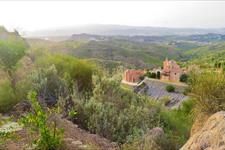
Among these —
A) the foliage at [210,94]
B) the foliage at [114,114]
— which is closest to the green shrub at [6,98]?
the foliage at [114,114]

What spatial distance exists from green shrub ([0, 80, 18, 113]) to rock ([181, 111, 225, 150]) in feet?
13.3

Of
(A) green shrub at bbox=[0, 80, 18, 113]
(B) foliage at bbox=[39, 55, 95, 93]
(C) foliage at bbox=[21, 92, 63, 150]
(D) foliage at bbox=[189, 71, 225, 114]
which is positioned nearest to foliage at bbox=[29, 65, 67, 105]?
(A) green shrub at bbox=[0, 80, 18, 113]

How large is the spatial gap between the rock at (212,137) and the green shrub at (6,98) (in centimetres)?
406

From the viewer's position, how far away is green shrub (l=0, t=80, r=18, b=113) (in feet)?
22.7

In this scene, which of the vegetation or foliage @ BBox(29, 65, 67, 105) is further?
foliage @ BBox(29, 65, 67, 105)

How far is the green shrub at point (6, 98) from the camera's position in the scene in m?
6.91

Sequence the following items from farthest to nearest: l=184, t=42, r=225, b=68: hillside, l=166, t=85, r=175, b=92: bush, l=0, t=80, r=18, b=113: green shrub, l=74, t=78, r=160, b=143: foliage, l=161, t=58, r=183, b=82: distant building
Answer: l=161, t=58, r=183, b=82: distant building < l=166, t=85, r=175, b=92: bush < l=184, t=42, r=225, b=68: hillside < l=0, t=80, r=18, b=113: green shrub < l=74, t=78, r=160, b=143: foliage

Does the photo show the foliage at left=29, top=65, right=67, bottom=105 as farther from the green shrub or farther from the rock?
the rock

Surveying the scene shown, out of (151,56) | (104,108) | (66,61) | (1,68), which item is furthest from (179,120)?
(151,56)

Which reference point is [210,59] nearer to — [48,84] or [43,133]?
[48,84]

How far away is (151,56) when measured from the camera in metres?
94.1

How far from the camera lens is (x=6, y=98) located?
7.05m

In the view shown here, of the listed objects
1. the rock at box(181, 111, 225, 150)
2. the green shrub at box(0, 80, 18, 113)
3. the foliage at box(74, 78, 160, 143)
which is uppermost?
the rock at box(181, 111, 225, 150)

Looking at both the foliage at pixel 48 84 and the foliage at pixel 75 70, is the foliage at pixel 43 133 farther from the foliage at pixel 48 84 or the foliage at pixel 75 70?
the foliage at pixel 75 70
